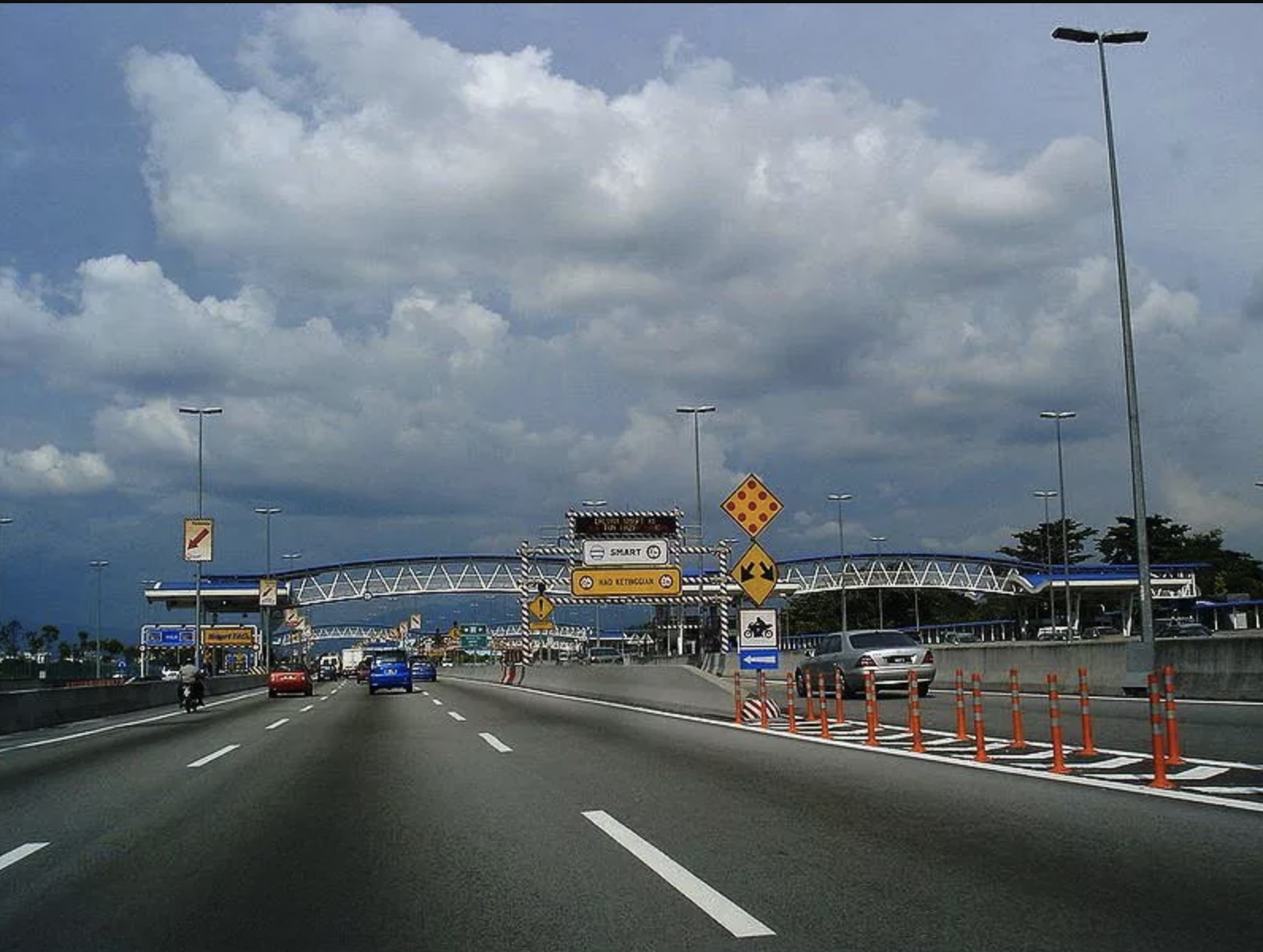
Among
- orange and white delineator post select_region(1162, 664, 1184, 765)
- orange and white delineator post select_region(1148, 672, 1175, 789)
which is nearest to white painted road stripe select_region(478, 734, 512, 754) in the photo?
orange and white delineator post select_region(1162, 664, 1184, 765)

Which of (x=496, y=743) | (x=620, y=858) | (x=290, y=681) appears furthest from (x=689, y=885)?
(x=290, y=681)

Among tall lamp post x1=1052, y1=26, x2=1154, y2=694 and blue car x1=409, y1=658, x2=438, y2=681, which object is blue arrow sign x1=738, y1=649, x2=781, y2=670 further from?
blue car x1=409, y1=658, x2=438, y2=681

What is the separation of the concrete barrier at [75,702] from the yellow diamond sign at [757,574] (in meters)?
15.6

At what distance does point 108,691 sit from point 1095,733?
93.3 ft

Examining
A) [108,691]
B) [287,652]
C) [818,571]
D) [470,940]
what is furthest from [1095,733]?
[287,652]

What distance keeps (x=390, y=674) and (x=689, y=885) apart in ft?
138

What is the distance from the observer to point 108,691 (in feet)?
119

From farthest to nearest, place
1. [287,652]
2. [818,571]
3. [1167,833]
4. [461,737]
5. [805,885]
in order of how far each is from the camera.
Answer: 1. [287,652]
2. [818,571]
3. [461,737]
4. [1167,833]
5. [805,885]

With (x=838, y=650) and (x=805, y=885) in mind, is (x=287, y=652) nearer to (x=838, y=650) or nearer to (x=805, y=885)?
(x=838, y=650)

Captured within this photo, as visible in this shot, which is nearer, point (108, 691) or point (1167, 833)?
point (1167, 833)

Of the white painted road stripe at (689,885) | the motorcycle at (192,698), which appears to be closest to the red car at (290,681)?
the motorcycle at (192,698)

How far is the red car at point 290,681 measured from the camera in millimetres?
48609

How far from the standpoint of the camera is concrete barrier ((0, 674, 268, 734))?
89.9 ft

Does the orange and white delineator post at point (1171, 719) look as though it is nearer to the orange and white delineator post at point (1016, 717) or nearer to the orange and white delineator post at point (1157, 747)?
the orange and white delineator post at point (1157, 747)
